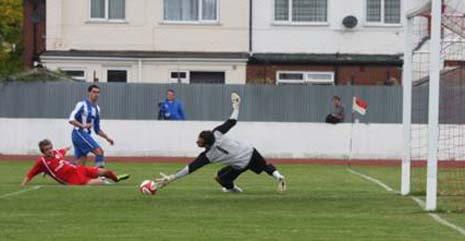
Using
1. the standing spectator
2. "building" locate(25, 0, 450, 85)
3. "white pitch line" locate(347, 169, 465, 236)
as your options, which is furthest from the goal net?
"building" locate(25, 0, 450, 85)

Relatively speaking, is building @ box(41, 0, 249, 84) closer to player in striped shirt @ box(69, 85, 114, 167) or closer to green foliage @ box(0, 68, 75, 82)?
green foliage @ box(0, 68, 75, 82)

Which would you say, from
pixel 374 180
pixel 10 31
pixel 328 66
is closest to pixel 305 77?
pixel 328 66

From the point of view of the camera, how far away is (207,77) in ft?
161

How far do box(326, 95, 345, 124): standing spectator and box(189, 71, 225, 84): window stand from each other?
26.8 feet

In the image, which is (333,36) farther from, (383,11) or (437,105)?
(437,105)

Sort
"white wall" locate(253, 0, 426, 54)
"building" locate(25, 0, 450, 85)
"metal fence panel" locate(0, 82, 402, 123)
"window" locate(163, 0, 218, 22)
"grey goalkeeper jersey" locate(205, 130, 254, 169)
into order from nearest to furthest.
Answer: "grey goalkeeper jersey" locate(205, 130, 254, 169)
"metal fence panel" locate(0, 82, 402, 123)
"building" locate(25, 0, 450, 85)
"white wall" locate(253, 0, 426, 54)
"window" locate(163, 0, 218, 22)

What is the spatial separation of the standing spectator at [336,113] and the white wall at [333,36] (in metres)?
7.70

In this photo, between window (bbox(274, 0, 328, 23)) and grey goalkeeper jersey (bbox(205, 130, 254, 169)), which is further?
window (bbox(274, 0, 328, 23))

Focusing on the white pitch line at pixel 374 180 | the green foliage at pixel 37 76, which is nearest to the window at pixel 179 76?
the green foliage at pixel 37 76

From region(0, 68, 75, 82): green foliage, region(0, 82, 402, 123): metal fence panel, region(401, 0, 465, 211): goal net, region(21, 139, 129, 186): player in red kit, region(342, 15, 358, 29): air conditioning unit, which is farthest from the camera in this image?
region(342, 15, 358, 29): air conditioning unit

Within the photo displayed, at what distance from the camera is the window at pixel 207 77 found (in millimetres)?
49031

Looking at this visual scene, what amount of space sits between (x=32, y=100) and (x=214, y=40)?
32.5 ft

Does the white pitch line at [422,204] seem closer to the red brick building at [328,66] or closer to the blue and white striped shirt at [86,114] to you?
the blue and white striped shirt at [86,114]

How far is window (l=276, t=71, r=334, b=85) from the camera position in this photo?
49031mm
